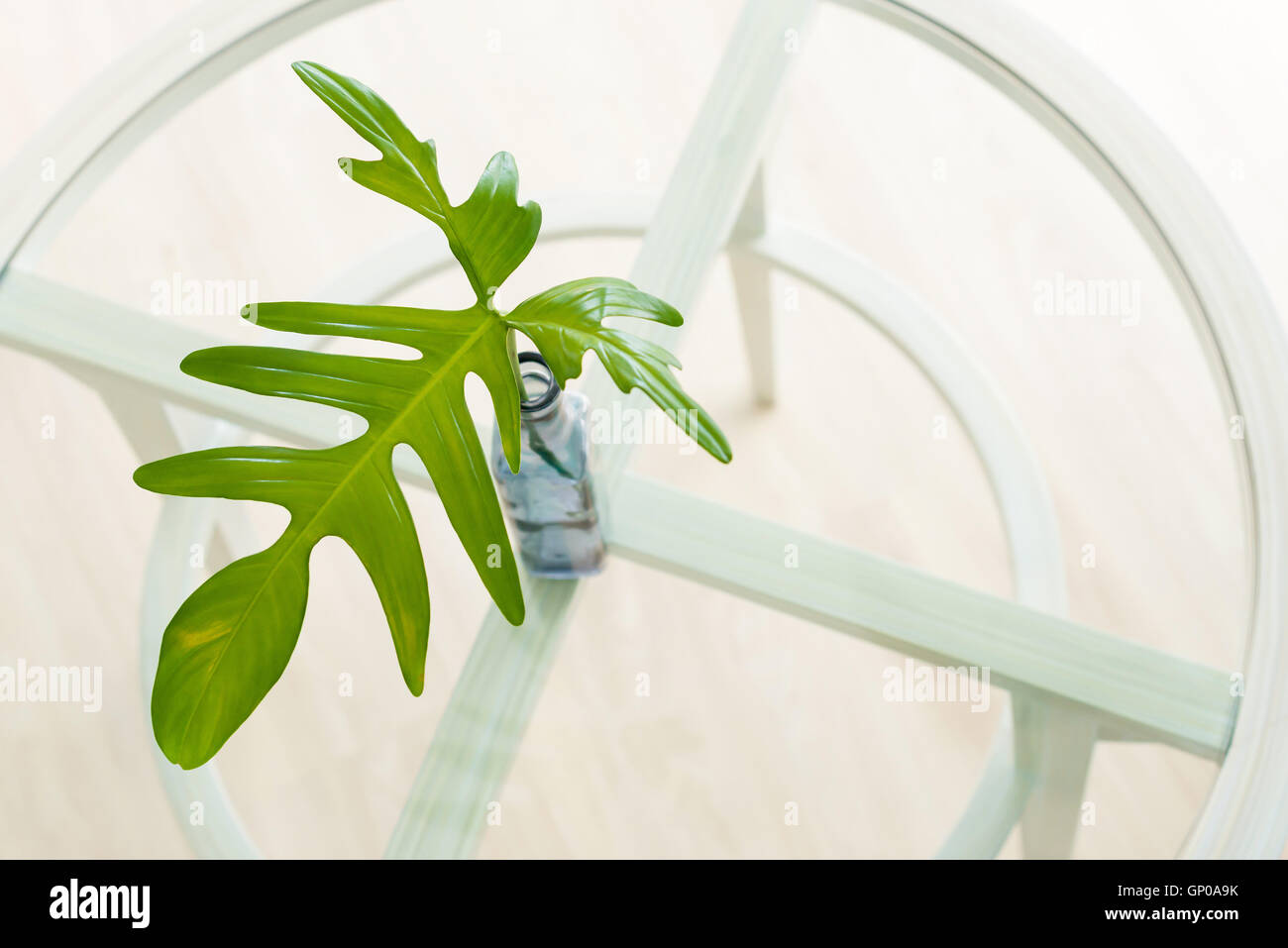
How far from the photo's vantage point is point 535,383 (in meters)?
0.59

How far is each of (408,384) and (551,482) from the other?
0.12 meters

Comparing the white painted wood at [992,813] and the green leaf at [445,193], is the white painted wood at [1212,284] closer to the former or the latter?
the white painted wood at [992,813]

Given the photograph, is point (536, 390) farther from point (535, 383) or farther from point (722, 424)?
point (722, 424)

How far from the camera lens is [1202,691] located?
0.66 m

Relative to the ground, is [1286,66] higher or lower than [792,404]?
higher

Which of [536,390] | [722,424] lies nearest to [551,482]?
[536,390]

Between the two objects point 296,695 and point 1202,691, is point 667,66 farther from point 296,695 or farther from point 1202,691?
point 1202,691

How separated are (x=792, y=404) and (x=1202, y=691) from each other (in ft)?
3.11

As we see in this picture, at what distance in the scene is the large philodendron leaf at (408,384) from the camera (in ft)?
1.73

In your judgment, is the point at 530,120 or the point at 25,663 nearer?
the point at 25,663

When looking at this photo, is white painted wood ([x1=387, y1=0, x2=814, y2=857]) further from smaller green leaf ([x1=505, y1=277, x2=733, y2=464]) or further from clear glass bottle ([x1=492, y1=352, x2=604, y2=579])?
smaller green leaf ([x1=505, y1=277, x2=733, y2=464])

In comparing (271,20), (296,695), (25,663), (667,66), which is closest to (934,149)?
(667,66)

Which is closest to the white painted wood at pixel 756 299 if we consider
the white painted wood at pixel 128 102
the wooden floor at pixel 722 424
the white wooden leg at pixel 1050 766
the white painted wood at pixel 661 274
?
the wooden floor at pixel 722 424
